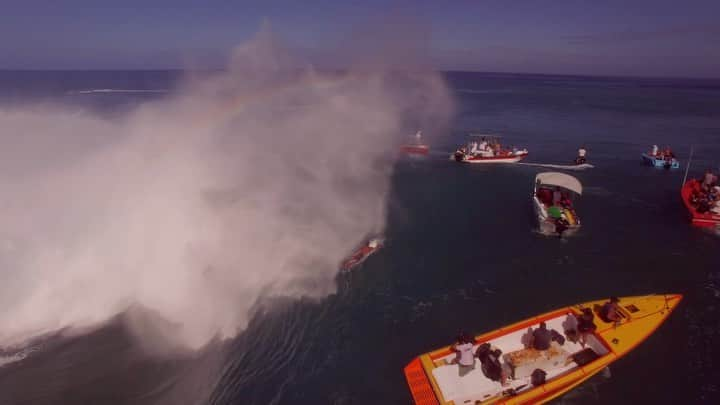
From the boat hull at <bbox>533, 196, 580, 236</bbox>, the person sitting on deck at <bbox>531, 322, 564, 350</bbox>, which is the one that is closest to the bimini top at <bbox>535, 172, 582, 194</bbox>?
the boat hull at <bbox>533, 196, 580, 236</bbox>

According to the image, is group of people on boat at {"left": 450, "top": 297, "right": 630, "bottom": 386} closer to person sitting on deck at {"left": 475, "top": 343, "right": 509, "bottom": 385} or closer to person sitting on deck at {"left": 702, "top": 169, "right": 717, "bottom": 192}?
person sitting on deck at {"left": 475, "top": 343, "right": 509, "bottom": 385}

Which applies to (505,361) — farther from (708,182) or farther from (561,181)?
(708,182)

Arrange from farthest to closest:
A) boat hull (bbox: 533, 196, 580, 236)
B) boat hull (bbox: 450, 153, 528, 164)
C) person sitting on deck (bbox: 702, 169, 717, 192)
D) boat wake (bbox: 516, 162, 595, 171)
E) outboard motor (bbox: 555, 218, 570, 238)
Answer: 1. boat hull (bbox: 450, 153, 528, 164)
2. boat wake (bbox: 516, 162, 595, 171)
3. person sitting on deck (bbox: 702, 169, 717, 192)
4. boat hull (bbox: 533, 196, 580, 236)
5. outboard motor (bbox: 555, 218, 570, 238)

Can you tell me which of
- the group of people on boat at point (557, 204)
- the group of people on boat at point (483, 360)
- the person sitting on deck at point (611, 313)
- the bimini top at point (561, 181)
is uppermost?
the bimini top at point (561, 181)

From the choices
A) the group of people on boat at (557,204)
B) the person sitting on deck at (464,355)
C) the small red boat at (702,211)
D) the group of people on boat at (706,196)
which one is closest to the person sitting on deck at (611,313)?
the person sitting on deck at (464,355)

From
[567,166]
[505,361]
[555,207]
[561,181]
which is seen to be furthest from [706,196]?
[505,361]

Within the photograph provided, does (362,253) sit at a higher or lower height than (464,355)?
lower

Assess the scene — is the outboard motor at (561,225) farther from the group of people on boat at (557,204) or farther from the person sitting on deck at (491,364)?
the person sitting on deck at (491,364)
